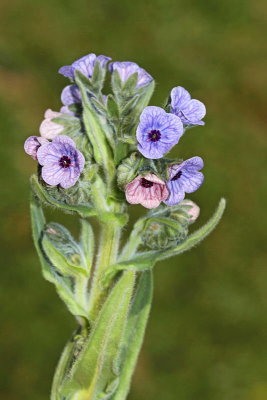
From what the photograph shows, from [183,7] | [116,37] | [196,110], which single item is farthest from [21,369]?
[183,7]

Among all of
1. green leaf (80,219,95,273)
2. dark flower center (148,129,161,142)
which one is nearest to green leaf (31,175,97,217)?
green leaf (80,219,95,273)

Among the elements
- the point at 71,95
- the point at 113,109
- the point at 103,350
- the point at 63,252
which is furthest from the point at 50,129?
the point at 103,350

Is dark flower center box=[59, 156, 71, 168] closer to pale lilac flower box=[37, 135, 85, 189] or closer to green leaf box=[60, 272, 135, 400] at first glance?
pale lilac flower box=[37, 135, 85, 189]

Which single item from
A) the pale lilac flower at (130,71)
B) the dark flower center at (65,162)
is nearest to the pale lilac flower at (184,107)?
the pale lilac flower at (130,71)

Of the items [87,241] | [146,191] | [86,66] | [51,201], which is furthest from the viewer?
[87,241]

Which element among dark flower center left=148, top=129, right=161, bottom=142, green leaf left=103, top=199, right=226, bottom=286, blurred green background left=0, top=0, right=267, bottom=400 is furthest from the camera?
blurred green background left=0, top=0, right=267, bottom=400

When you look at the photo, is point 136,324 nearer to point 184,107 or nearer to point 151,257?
point 151,257
